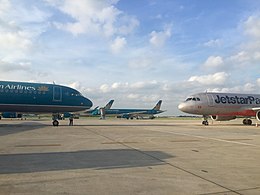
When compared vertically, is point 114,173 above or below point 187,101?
below

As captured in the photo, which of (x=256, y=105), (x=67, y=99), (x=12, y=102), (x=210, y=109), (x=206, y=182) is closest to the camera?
(x=206, y=182)

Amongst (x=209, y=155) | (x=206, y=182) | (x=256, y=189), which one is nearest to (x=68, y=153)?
(x=209, y=155)

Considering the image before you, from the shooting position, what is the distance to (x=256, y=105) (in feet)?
119

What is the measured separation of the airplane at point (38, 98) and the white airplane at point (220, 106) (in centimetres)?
1287

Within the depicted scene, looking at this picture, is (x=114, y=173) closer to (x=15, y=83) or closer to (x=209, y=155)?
(x=209, y=155)

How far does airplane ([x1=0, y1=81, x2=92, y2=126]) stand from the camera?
86.1 ft

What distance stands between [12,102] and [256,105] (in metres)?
29.4

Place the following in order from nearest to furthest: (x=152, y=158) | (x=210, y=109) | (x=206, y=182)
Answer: (x=206, y=182), (x=152, y=158), (x=210, y=109)

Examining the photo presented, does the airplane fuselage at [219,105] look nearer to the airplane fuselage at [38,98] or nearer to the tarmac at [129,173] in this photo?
the airplane fuselage at [38,98]

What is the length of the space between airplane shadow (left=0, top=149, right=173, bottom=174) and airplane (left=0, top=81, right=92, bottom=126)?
60.1ft

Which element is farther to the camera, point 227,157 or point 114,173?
point 227,157

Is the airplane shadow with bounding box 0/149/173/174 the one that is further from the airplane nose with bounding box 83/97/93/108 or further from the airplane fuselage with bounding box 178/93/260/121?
the airplane fuselage with bounding box 178/93/260/121

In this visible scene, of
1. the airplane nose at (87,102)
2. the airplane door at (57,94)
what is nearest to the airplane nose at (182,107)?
the airplane nose at (87,102)

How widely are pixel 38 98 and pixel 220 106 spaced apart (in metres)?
21.0
